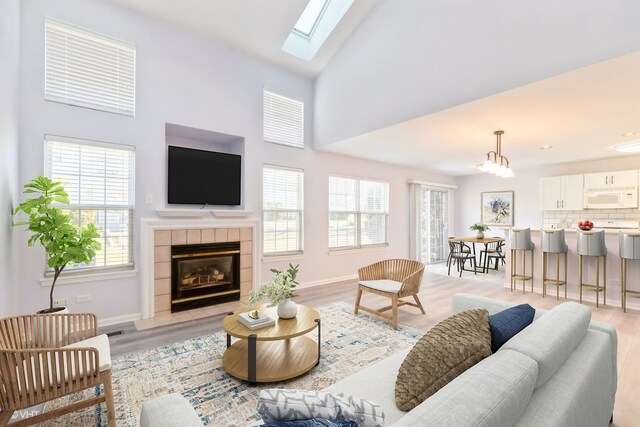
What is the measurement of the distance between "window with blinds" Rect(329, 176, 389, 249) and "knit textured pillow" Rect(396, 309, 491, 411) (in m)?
4.56

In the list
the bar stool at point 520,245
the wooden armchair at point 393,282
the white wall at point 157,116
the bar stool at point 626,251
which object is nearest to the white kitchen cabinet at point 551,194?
the bar stool at point 520,245

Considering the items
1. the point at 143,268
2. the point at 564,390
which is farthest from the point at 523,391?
the point at 143,268

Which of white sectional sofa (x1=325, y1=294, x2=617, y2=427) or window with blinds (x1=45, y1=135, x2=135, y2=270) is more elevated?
window with blinds (x1=45, y1=135, x2=135, y2=270)

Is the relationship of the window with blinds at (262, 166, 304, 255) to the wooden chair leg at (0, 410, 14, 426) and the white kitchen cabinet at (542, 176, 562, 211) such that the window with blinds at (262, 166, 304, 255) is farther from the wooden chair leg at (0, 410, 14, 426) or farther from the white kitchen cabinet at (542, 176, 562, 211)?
the white kitchen cabinet at (542, 176, 562, 211)

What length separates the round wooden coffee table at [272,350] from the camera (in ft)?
7.34

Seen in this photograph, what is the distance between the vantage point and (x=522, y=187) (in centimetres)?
742

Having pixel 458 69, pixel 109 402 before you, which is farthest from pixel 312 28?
pixel 109 402

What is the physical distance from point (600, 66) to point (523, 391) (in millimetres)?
2942

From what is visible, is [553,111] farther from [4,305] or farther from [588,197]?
[4,305]

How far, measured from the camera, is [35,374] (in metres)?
1.54

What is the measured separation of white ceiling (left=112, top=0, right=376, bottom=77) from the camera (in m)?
3.78

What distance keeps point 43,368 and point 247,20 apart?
439cm

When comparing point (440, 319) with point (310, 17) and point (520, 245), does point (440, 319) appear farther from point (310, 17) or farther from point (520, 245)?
point (310, 17)

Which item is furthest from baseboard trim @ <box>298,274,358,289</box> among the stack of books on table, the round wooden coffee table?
the stack of books on table
